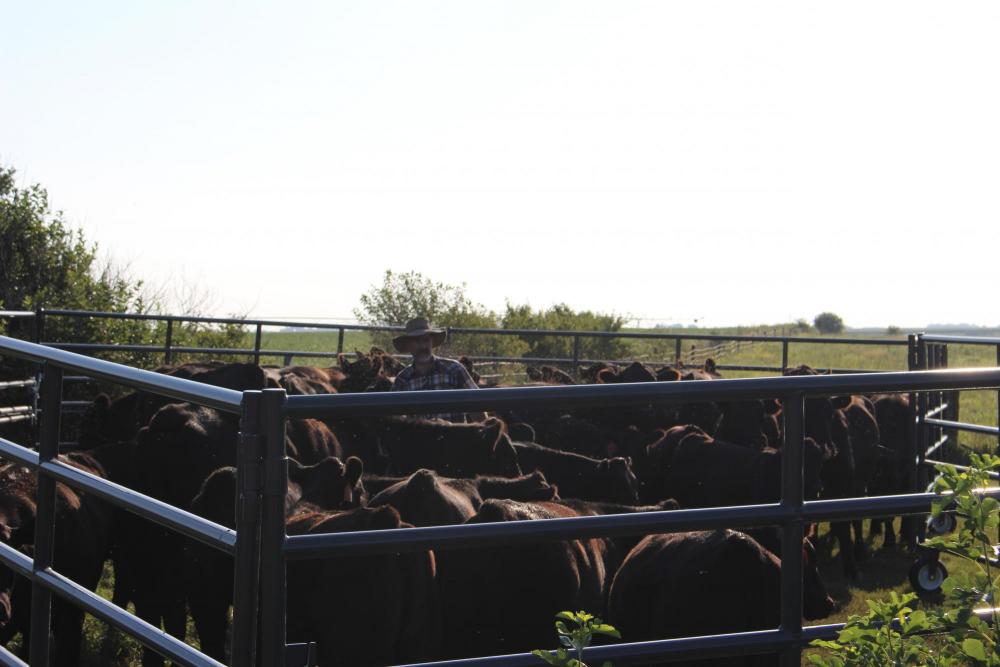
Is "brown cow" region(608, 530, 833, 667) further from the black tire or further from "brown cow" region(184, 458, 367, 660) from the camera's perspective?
the black tire

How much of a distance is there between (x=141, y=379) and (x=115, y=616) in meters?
0.71

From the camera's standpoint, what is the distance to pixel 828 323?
130875 mm

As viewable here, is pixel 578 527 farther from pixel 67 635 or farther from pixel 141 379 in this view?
pixel 67 635

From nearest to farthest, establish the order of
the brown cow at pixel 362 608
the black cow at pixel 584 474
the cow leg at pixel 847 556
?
the brown cow at pixel 362 608
the black cow at pixel 584 474
the cow leg at pixel 847 556

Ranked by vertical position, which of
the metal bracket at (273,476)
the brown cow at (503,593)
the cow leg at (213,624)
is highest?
the metal bracket at (273,476)

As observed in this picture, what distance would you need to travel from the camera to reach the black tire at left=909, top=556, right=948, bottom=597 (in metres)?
7.51

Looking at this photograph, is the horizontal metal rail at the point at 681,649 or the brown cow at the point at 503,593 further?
the brown cow at the point at 503,593

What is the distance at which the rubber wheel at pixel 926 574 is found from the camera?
24.6ft

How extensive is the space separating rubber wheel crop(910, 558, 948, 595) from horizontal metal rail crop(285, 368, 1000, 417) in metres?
4.68

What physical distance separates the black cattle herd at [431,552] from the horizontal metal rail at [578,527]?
3.45 feet

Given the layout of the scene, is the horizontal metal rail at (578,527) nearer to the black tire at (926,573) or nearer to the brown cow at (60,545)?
the brown cow at (60,545)

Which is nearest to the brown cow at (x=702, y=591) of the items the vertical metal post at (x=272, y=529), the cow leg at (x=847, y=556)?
the vertical metal post at (x=272, y=529)

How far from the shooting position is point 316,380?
12758mm

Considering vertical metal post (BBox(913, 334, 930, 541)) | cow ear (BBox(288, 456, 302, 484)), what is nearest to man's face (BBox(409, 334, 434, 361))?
cow ear (BBox(288, 456, 302, 484))
